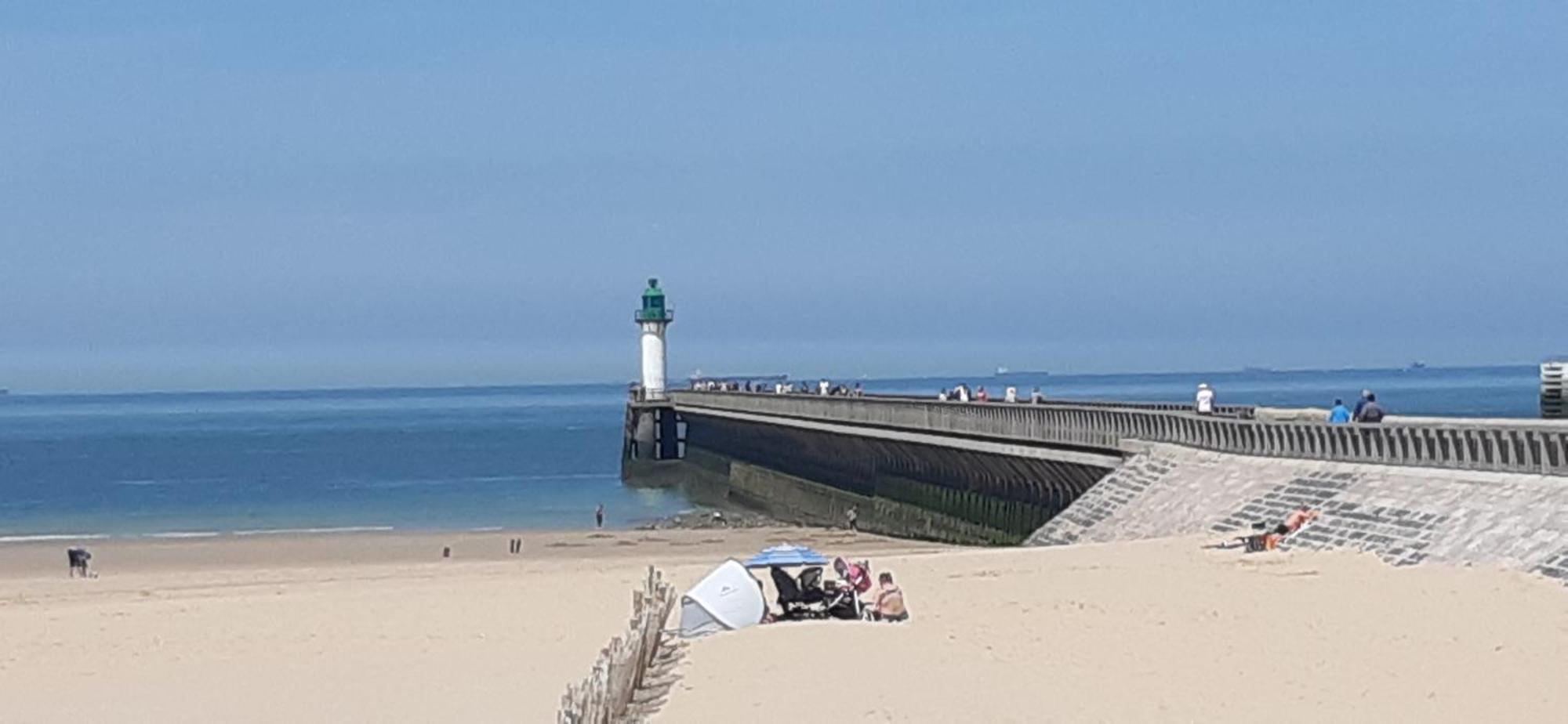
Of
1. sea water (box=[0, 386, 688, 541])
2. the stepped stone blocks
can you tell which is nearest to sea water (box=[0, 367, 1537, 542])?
sea water (box=[0, 386, 688, 541])

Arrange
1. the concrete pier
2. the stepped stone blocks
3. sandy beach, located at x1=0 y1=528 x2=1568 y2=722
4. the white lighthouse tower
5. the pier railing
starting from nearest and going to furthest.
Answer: sandy beach, located at x1=0 y1=528 x2=1568 y2=722 < the stepped stone blocks < the pier railing < the concrete pier < the white lighthouse tower

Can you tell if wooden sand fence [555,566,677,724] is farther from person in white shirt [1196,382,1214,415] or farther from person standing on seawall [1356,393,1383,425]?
person in white shirt [1196,382,1214,415]

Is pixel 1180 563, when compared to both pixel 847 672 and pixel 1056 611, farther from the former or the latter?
pixel 847 672

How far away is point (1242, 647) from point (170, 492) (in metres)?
60.2

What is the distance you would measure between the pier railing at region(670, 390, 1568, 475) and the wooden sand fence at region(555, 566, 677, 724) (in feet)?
33.1

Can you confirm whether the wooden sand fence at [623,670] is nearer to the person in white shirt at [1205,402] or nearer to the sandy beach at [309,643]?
the sandy beach at [309,643]

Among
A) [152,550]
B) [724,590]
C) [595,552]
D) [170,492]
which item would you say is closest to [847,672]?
[724,590]

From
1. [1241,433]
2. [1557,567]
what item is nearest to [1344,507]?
[1557,567]

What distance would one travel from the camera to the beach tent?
65.8ft

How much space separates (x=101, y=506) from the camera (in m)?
65.6

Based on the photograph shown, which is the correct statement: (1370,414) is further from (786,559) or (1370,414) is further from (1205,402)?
(786,559)

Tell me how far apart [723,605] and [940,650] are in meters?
2.40

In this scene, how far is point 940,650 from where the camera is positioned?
61.8 feet

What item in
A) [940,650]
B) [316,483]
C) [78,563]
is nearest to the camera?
[940,650]
